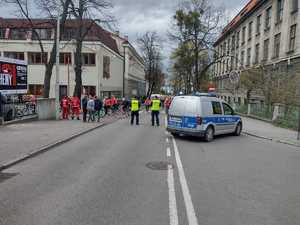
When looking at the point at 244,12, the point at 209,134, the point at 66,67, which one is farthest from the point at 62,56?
the point at 209,134

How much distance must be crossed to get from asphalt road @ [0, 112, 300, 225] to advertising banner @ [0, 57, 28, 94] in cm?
944

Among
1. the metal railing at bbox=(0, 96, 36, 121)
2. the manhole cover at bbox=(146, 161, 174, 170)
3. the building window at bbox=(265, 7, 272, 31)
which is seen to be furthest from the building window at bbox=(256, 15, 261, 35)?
the manhole cover at bbox=(146, 161, 174, 170)

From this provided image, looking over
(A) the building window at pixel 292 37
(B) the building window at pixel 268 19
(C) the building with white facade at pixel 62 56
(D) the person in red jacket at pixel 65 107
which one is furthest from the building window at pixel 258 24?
(D) the person in red jacket at pixel 65 107

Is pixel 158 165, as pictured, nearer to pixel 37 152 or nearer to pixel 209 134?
pixel 37 152

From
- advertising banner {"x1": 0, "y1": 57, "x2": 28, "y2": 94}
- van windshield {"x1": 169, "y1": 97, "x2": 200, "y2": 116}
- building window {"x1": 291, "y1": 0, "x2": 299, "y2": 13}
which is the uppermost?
building window {"x1": 291, "y1": 0, "x2": 299, "y2": 13}

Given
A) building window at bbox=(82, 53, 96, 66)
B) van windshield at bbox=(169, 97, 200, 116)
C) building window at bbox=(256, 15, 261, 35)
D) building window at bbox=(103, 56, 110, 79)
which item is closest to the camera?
van windshield at bbox=(169, 97, 200, 116)

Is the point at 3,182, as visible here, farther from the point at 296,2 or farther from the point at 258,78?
the point at 296,2

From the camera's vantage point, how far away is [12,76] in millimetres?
16312

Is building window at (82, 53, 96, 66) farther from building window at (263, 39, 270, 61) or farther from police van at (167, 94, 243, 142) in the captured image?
police van at (167, 94, 243, 142)

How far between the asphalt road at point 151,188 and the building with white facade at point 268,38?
1725 centimetres

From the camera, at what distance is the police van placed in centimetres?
1064

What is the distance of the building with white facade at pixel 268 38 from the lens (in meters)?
24.8

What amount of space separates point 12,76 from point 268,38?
28.2 meters

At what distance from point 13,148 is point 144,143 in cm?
467
